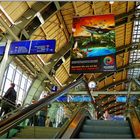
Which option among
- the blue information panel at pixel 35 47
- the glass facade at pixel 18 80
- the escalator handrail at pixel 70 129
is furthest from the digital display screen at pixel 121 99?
the escalator handrail at pixel 70 129

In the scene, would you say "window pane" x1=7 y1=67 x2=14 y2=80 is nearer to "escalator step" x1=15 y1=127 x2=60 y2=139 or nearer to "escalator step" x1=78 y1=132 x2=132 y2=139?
"escalator step" x1=15 y1=127 x2=60 y2=139

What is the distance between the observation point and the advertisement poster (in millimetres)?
11141

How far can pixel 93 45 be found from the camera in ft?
38.5

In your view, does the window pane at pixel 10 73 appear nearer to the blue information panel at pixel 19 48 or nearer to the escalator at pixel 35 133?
the blue information panel at pixel 19 48

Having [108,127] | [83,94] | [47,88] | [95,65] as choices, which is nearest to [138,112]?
[108,127]

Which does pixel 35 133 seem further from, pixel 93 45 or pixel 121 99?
pixel 121 99

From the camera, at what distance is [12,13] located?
1432 cm

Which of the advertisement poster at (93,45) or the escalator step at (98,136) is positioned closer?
the escalator step at (98,136)

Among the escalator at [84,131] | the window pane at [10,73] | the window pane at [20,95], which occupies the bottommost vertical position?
the escalator at [84,131]

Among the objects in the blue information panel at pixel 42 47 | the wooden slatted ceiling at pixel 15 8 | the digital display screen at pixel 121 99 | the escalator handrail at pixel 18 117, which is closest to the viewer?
the escalator handrail at pixel 18 117

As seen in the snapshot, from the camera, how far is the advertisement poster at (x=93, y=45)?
11.1 m

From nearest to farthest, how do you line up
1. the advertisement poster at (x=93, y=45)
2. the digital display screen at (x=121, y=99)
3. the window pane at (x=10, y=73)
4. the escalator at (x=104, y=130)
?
the escalator at (x=104, y=130) < the advertisement poster at (x=93, y=45) < the window pane at (x=10, y=73) < the digital display screen at (x=121, y=99)

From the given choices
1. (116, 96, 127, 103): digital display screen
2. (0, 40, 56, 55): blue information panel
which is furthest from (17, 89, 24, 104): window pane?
(0, 40, 56, 55): blue information panel

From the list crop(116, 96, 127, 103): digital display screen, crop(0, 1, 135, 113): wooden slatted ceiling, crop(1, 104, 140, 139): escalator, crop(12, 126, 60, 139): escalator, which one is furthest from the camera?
Result: crop(116, 96, 127, 103): digital display screen
